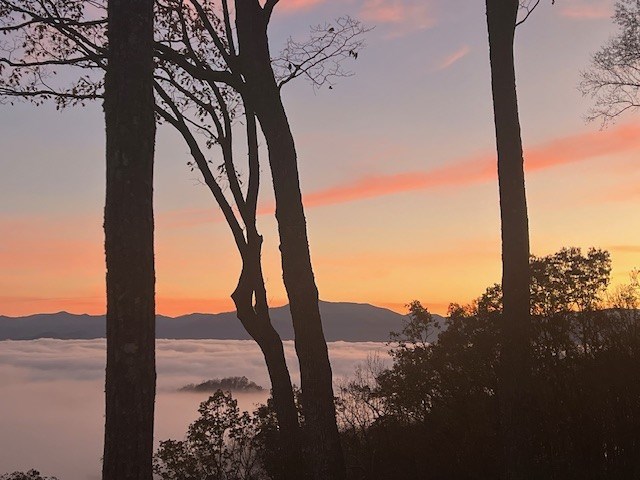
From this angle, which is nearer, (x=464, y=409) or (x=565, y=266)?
(x=464, y=409)

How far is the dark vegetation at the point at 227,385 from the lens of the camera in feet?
402

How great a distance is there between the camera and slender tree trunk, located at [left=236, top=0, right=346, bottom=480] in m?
8.44

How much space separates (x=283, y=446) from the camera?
1230cm

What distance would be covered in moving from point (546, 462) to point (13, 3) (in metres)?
12.0

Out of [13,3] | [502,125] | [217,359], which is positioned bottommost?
[217,359]

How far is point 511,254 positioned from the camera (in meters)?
8.60

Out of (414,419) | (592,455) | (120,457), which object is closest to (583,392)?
(592,455)

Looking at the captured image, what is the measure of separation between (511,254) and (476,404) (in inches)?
145

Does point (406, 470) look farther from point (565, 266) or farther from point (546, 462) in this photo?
point (565, 266)

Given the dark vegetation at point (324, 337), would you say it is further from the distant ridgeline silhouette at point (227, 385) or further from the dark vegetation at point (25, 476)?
the distant ridgeline silhouette at point (227, 385)

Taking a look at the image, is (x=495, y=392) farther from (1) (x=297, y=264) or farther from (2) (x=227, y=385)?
(2) (x=227, y=385)

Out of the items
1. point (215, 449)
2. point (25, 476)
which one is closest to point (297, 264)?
point (215, 449)

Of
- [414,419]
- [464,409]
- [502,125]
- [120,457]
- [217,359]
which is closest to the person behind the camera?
[120,457]

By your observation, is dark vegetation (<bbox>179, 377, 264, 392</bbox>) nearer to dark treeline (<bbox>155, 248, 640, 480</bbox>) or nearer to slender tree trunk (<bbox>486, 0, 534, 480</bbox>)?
dark treeline (<bbox>155, 248, 640, 480</bbox>)
